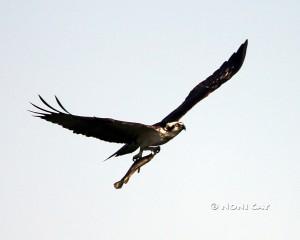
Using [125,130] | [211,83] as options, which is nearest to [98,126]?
[125,130]

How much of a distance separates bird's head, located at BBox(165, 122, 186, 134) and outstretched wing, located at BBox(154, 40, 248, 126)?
1.11 metres

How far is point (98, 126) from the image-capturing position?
1437 cm

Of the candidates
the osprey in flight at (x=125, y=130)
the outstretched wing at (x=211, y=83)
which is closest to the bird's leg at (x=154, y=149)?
the osprey in flight at (x=125, y=130)

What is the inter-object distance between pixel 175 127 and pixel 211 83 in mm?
2903

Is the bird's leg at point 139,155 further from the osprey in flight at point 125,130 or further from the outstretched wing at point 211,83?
the outstretched wing at point 211,83

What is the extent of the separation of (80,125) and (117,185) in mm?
1328

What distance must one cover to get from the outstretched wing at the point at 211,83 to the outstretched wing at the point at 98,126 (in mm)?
1698

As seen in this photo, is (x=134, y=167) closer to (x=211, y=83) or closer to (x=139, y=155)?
(x=139, y=155)

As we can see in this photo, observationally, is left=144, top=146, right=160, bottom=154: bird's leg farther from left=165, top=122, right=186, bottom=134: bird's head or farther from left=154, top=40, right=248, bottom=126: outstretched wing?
left=154, top=40, right=248, bottom=126: outstretched wing

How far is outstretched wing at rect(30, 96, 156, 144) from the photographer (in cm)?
1411

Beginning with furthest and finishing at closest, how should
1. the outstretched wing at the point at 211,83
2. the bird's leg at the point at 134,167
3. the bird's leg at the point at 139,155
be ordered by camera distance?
the outstretched wing at the point at 211,83 < the bird's leg at the point at 139,155 < the bird's leg at the point at 134,167

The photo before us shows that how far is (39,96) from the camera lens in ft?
45.0

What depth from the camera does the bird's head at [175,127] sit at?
49.3 ft

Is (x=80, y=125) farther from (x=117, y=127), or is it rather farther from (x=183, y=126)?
(x=183, y=126)
